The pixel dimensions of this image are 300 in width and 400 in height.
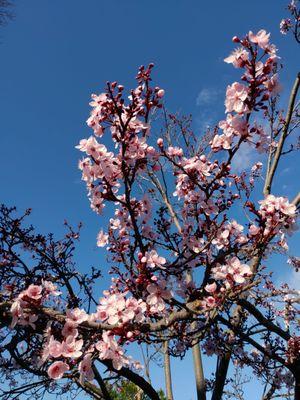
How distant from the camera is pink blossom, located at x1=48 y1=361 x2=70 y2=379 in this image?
254 cm

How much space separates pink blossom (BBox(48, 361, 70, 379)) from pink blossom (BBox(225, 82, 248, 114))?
216cm

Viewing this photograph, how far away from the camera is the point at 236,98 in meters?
2.69

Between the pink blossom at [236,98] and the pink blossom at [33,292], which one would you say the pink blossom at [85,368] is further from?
the pink blossom at [236,98]

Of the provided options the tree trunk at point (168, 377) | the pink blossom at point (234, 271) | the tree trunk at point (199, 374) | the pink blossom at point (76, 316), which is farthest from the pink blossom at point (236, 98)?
the tree trunk at point (168, 377)

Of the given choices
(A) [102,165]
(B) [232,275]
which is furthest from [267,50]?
(B) [232,275]

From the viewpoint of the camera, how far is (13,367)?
4.48 m

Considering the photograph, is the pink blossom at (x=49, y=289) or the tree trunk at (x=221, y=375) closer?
the pink blossom at (x=49, y=289)

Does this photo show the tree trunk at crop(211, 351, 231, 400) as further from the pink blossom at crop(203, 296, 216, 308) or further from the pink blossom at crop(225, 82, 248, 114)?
the pink blossom at crop(225, 82, 248, 114)

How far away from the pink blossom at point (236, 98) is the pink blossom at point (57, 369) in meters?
2.16

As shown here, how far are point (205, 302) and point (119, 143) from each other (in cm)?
155

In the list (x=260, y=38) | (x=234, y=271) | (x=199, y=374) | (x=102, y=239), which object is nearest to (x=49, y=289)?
(x=102, y=239)

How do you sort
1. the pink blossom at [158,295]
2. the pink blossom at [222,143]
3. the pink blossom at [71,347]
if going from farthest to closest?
1. the pink blossom at [158,295]
2. the pink blossom at [222,143]
3. the pink blossom at [71,347]

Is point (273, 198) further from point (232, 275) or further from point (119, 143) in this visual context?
point (119, 143)

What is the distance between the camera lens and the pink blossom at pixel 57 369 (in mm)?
2537
